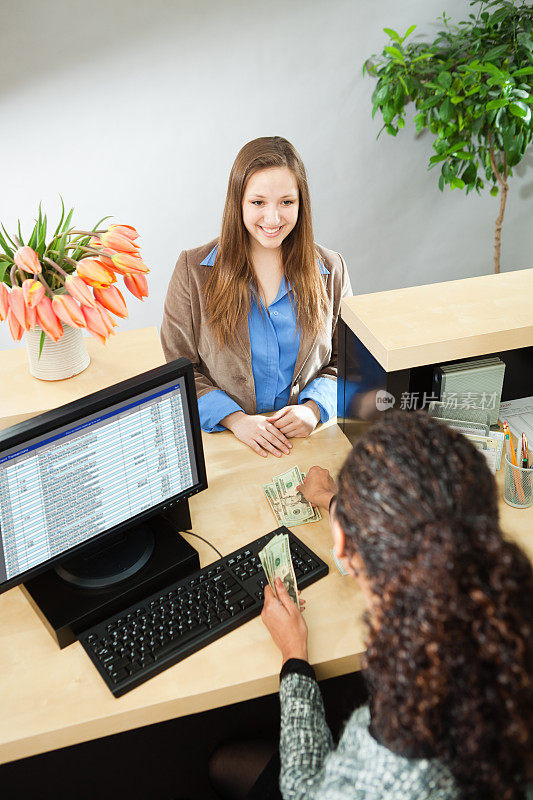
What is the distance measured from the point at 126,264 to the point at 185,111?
1731 millimetres

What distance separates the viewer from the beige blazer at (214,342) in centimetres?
200

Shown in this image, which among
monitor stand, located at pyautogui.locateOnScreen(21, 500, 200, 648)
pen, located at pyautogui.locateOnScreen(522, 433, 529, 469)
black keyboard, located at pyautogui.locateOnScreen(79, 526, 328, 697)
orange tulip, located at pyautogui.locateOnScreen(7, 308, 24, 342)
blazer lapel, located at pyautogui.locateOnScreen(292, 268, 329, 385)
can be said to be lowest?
black keyboard, located at pyautogui.locateOnScreen(79, 526, 328, 697)

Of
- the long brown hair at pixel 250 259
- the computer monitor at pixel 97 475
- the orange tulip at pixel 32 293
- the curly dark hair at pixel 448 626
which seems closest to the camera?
the curly dark hair at pixel 448 626

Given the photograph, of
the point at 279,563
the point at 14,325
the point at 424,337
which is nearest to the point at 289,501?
the point at 279,563

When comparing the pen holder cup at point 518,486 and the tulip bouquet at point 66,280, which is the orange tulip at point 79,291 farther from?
the pen holder cup at point 518,486

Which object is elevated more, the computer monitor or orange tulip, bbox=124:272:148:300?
orange tulip, bbox=124:272:148:300

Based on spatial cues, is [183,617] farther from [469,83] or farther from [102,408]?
[469,83]

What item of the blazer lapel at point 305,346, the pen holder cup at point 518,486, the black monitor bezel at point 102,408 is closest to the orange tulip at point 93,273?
the black monitor bezel at point 102,408

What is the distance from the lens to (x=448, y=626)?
0.77m

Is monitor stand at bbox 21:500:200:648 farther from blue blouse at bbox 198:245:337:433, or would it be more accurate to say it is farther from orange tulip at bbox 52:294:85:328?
blue blouse at bbox 198:245:337:433

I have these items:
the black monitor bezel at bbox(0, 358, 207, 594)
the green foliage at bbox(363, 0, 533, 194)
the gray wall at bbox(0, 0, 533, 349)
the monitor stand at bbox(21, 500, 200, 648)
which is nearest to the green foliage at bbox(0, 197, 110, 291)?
the black monitor bezel at bbox(0, 358, 207, 594)

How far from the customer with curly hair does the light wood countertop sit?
0.44m

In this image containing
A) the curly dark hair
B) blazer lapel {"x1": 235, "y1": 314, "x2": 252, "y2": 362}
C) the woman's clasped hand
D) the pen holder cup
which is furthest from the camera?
blazer lapel {"x1": 235, "y1": 314, "x2": 252, "y2": 362}

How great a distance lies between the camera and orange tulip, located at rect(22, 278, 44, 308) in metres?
1.24
